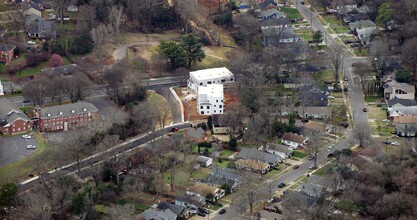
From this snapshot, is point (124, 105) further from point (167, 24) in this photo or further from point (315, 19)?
point (315, 19)

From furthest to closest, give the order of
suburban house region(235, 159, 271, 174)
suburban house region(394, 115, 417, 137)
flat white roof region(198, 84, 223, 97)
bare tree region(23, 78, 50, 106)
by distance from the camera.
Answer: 1. flat white roof region(198, 84, 223, 97)
2. bare tree region(23, 78, 50, 106)
3. suburban house region(394, 115, 417, 137)
4. suburban house region(235, 159, 271, 174)

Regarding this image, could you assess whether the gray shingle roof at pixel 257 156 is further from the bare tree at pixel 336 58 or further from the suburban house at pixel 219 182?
the bare tree at pixel 336 58

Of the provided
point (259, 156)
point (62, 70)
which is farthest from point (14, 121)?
point (259, 156)

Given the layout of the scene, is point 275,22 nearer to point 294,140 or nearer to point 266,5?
point 266,5

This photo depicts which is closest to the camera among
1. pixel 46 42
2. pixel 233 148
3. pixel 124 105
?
pixel 233 148

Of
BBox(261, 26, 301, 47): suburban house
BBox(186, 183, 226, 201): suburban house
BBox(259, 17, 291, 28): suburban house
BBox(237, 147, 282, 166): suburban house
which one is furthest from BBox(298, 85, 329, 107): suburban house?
BBox(259, 17, 291, 28): suburban house

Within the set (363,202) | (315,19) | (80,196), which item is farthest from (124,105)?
(315,19)

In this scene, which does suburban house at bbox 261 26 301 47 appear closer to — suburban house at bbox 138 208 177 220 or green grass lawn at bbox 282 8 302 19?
green grass lawn at bbox 282 8 302 19
